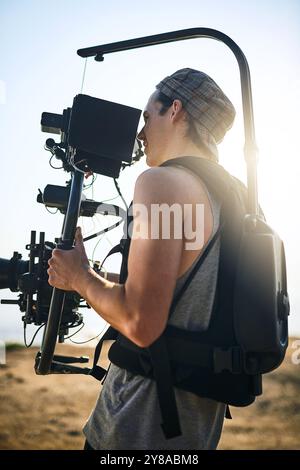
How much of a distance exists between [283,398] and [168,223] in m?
13.2

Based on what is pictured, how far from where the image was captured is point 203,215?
1820 mm

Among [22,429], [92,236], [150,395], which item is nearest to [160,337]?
[150,395]

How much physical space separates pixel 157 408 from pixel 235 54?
160 centimetres

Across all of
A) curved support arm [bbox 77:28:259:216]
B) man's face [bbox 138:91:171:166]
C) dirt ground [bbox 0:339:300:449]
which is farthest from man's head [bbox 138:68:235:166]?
dirt ground [bbox 0:339:300:449]

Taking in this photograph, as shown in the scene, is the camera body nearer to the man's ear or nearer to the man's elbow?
the man's ear

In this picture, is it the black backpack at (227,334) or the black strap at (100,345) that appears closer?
the black backpack at (227,334)

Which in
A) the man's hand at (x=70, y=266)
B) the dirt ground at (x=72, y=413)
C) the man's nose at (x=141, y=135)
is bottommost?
the dirt ground at (x=72, y=413)

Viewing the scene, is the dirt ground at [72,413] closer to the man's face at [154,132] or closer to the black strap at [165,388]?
the man's face at [154,132]

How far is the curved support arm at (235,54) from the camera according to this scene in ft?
6.68

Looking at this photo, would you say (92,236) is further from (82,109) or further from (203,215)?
(203,215)

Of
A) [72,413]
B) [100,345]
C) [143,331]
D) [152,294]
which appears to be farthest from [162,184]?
[72,413]

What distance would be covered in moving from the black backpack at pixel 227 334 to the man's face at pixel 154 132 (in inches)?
13.5

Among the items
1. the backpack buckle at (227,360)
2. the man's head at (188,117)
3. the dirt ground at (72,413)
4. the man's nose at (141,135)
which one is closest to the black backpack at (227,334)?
the backpack buckle at (227,360)

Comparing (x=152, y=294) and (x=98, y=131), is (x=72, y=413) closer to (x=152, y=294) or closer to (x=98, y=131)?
(x=98, y=131)
